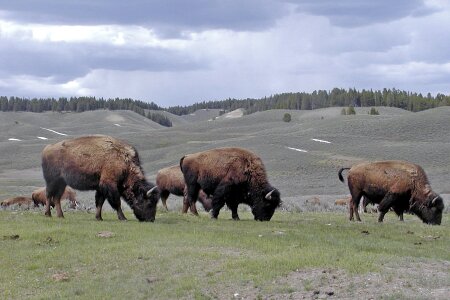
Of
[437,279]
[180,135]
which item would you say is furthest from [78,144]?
[180,135]

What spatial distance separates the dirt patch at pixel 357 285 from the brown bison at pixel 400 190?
10.8 meters

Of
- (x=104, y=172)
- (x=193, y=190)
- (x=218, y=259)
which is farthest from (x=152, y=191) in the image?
(x=218, y=259)

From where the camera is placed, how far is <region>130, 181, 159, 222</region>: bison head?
21.4 metres

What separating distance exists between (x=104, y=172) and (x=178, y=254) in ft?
21.9

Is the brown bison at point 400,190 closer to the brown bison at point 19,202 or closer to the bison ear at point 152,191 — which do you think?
the bison ear at point 152,191

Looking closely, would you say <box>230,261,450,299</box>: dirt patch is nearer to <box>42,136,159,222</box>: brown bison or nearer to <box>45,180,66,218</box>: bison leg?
<box>42,136,159,222</box>: brown bison

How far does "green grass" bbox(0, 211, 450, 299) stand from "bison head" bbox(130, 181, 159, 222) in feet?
4.10

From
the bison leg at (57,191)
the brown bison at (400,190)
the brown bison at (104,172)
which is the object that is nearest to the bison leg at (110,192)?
the brown bison at (104,172)

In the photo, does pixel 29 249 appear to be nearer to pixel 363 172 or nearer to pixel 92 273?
pixel 92 273

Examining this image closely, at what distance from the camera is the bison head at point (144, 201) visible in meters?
21.4

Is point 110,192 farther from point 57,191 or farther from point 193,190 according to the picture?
point 193,190

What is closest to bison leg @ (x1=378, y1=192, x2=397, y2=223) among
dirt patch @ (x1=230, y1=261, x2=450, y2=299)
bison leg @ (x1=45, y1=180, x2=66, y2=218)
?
bison leg @ (x1=45, y1=180, x2=66, y2=218)

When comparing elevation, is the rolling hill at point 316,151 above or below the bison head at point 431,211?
below

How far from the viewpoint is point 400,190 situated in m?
24.3
